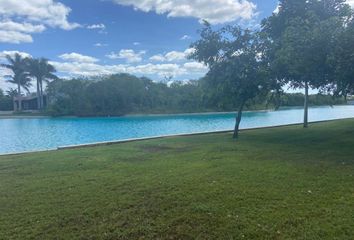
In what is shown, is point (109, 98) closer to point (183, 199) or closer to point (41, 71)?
point (41, 71)

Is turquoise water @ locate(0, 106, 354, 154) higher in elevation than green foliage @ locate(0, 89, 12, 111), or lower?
lower

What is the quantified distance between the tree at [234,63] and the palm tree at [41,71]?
50.1 m

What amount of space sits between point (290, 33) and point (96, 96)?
4916 cm

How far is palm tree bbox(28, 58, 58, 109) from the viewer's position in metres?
56.2

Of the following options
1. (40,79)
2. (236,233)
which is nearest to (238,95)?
(236,233)

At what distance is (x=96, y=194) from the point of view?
534 cm

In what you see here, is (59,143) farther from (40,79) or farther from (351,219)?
(40,79)

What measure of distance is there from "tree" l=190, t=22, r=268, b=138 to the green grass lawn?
5.67 metres

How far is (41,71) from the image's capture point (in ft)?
188

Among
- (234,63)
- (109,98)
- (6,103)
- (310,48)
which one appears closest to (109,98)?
(109,98)

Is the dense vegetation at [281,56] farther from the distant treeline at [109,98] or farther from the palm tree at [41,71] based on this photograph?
the palm tree at [41,71]

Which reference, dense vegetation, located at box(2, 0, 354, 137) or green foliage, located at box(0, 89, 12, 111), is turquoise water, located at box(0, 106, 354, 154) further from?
green foliage, located at box(0, 89, 12, 111)

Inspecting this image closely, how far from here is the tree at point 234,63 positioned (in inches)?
520

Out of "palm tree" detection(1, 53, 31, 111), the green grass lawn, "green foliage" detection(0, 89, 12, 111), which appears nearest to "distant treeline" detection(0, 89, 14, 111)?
"green foliage" detection(0, 89, 12, 111)
